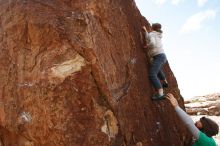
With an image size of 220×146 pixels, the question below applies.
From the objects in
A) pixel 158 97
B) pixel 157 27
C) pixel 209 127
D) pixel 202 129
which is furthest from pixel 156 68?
pixel 209 127

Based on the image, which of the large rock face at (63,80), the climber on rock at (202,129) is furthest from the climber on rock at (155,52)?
the climber on rock at (202,129)

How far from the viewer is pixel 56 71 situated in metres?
7.29

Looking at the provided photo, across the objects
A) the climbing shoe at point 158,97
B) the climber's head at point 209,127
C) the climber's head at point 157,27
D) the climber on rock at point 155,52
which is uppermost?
the climber's head at point 157,27

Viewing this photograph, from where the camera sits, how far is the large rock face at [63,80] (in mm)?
7184

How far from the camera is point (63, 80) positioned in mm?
7270

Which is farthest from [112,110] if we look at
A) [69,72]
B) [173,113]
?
[173,113]

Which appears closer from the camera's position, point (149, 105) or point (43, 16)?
point (43, 16)

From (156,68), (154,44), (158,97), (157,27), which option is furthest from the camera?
(157,27)

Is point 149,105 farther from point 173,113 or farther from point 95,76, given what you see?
point 95,76

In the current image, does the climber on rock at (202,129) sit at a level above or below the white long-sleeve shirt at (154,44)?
below

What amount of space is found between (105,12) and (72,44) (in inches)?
68.2

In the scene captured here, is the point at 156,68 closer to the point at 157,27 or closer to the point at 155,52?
the point at 155,52

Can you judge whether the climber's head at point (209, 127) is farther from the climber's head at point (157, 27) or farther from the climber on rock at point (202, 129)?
the climber's head at point (157, 27)

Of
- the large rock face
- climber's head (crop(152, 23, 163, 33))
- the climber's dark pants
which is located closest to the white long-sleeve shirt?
the climber's dark pants
